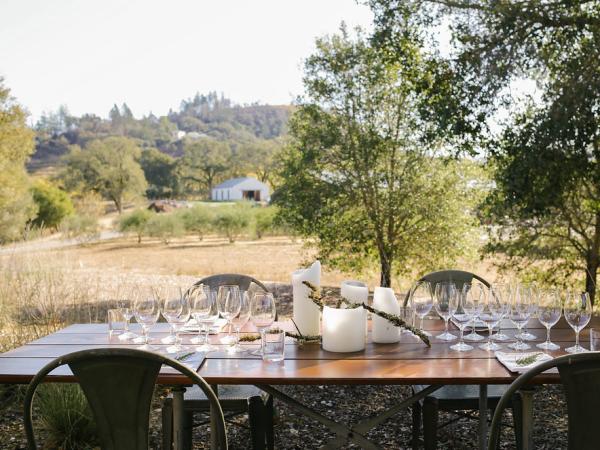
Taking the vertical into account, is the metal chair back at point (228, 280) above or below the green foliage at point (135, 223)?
below

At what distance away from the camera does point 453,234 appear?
6.93 metres

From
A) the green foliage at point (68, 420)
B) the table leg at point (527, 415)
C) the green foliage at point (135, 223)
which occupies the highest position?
the green foliage at point (135, 223)

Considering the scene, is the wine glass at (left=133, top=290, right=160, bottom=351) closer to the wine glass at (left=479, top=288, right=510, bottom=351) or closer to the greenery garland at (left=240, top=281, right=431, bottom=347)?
the greenery garland at (left=240, top=281, right=431, bottom=347)

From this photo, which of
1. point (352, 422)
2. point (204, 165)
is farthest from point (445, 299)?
point (204, 165)

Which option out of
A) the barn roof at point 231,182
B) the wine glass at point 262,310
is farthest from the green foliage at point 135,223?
the wine glass at point 262,310

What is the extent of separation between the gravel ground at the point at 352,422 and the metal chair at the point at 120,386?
1.62m

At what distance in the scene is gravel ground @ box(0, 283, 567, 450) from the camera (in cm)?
322

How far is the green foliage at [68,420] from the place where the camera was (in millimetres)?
3143

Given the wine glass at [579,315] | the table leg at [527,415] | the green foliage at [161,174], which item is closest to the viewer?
the table leg at [527,415]

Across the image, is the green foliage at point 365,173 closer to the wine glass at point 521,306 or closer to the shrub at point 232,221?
Answer: the wine glass at point 521,306

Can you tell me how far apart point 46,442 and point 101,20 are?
6142 cm

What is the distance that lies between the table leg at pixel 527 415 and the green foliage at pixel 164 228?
84.8ft

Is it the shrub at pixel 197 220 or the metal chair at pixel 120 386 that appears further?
the shrub at pixel 197 220

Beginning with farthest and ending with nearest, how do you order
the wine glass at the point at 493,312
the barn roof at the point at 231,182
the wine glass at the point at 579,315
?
the barn roof at the point at 231,182 < the wine glass at the point at 493,312 < the wine glass at the point at 579,315
